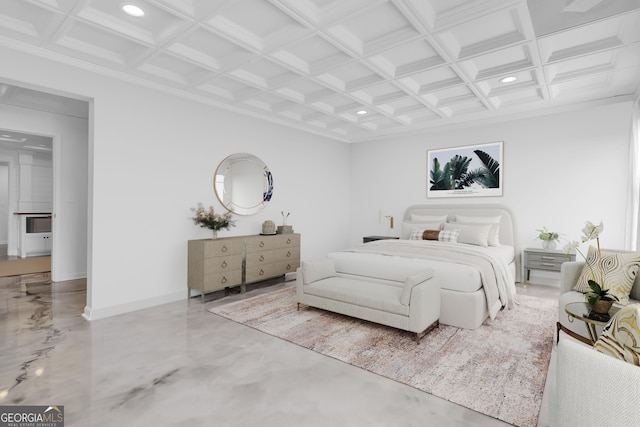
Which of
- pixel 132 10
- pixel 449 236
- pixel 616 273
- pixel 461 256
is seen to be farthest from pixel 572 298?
pixel 132 10

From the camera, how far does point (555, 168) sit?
4953 millimetres

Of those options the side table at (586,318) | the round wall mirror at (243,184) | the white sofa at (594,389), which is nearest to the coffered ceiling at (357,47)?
the round wall mirror at (243,184)

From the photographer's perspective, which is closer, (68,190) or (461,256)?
(461,256)

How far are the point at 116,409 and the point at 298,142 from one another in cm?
488

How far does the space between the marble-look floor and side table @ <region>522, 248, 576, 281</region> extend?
3399 mm

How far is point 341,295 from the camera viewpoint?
3422 mm

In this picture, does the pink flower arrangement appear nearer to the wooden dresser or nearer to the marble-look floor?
the wooden dresser

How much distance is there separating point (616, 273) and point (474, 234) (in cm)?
208

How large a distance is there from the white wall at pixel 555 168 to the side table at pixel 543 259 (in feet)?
1.21

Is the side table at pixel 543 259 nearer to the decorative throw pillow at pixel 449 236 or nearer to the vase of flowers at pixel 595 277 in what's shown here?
the decorative throw pillow at pixel 449 236

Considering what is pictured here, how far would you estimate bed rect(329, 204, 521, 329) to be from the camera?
3.32 meters

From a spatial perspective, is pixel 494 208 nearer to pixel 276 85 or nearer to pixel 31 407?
pixel 276 85

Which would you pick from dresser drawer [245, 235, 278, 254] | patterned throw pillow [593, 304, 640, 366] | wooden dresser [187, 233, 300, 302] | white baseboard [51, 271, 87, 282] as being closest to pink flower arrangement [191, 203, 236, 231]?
wooden dresser [187, 233, 300, 302]

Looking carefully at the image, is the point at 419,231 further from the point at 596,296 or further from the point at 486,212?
the point at 596,296
